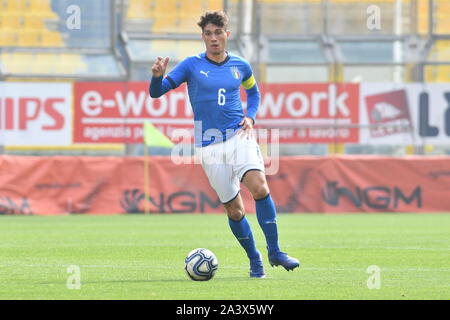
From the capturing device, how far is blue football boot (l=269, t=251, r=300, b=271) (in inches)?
387

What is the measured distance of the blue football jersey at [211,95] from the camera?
1020 cm

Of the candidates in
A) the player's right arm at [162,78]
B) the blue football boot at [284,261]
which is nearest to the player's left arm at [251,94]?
the player's right arm at [162,78]

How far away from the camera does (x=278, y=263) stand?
9953 mm

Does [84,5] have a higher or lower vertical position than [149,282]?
higher

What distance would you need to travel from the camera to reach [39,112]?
26.3 meters

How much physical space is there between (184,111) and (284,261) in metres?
17.2

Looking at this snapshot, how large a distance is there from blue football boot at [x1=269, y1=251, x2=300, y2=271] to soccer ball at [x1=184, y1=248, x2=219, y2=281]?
58cm

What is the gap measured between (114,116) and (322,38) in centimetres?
535

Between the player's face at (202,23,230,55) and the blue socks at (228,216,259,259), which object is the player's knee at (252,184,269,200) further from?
the player's face at (202,23,230,55)

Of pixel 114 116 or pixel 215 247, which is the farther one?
pixel 114 116
